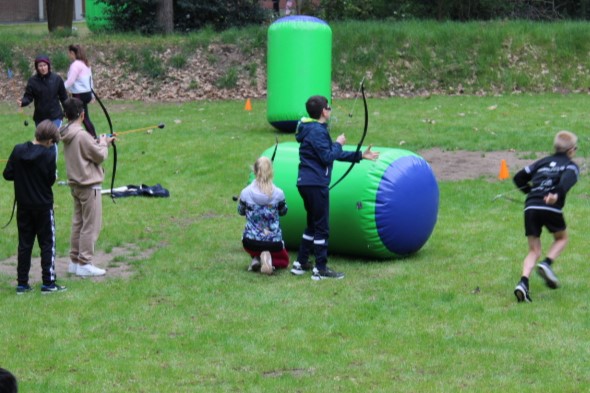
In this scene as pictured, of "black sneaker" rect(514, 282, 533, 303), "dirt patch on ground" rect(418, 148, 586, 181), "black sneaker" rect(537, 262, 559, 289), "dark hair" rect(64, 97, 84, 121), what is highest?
"dark hair" rect(64, 97, 84, 121)

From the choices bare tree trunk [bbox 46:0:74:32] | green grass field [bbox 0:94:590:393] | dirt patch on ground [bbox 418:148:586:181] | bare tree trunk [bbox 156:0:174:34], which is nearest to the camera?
green grass field [bbox 0:94:590:393]

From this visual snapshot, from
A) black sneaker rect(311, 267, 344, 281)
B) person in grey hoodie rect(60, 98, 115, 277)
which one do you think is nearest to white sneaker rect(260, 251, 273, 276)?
black sneaker rect(311, 267, 344, 281)

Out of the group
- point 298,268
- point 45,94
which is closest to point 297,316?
point 298,268

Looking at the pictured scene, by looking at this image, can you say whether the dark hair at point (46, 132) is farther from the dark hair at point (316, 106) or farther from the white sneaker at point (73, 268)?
the dark hair at point (316, 106)

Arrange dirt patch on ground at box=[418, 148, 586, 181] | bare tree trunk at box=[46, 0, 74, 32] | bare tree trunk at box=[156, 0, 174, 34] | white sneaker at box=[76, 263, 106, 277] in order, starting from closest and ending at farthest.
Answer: white sneaker at box=[76, 263, 106, 277], dirt patch on ground at box=[418, 148, 586, 181], bare tree trunk at box=[156, 0, 174, 34], bare tree trunk at box=[46, 0, 74, 32]

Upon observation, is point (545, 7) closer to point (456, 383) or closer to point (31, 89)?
→ point (31, 89)

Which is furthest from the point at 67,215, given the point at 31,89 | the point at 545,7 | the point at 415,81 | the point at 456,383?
the point at 545,7

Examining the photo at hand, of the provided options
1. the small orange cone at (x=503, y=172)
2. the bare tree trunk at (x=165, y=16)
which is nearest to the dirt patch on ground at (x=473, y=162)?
the small orange cone at (x=503, y=172)

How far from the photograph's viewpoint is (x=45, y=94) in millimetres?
14609

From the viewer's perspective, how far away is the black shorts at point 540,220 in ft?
29.0

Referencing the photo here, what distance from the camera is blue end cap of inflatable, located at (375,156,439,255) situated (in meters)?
10.1

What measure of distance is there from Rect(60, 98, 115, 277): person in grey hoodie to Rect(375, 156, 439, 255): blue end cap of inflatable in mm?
2750

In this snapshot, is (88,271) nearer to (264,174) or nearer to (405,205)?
(264,174)

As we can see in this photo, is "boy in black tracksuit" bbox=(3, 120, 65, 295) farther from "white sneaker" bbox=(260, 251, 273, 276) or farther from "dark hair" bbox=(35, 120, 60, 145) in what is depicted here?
"white sneaker" bbox=(260, 251, 273, 276)
